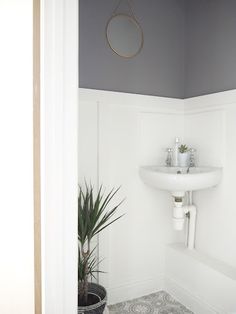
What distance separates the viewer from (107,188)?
2.06 meters

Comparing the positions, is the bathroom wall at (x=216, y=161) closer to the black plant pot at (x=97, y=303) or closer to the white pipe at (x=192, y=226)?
the white pipe at (x=192, y=226)

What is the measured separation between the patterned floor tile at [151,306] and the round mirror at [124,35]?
1.81 metres

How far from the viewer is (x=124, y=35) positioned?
2102mm

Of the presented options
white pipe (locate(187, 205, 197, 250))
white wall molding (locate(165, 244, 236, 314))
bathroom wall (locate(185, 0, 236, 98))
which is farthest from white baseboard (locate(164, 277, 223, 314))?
bathroom wall (locate(185, 0, 236, 98))

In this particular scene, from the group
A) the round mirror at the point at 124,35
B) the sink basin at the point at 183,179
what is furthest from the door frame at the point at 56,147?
the round mirror at the point at 124,35

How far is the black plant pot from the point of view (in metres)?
1.56

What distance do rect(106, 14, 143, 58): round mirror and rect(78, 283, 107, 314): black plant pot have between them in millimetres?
1587

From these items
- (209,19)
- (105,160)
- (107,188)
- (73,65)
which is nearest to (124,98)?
(105,160)

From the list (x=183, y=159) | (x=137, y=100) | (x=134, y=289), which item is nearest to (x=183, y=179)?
(x=183, y=159)

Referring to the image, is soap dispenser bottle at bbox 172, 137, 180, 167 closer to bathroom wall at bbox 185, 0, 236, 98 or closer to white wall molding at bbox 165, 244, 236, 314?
bathroom wall at bbox 185, 0, 236, 98

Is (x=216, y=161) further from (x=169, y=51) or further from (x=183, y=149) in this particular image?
(x=169, y=51)

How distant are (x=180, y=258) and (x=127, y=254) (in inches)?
15.9
